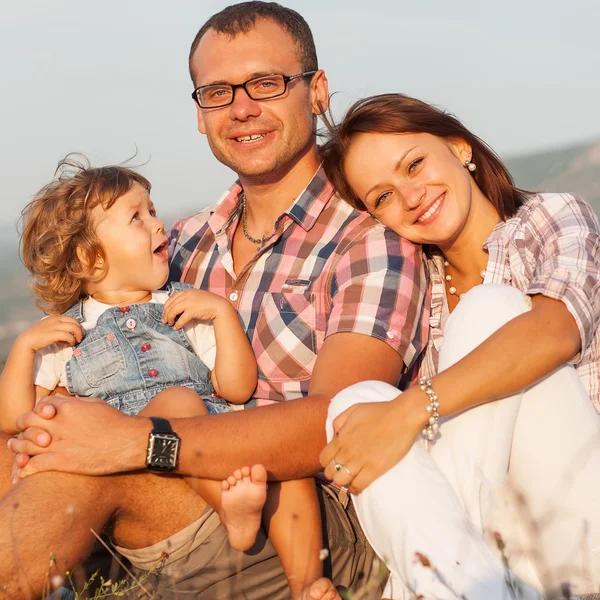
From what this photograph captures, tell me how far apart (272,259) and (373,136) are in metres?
0.83

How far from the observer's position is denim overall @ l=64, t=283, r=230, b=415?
3.87m

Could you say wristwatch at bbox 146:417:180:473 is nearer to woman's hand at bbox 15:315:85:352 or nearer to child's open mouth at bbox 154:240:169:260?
woman's hand at bbox 15:315:85:352

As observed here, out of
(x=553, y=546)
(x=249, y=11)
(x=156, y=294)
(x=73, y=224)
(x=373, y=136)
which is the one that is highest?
(x=249, y=11)

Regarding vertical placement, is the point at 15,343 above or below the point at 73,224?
below

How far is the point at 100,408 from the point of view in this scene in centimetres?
337

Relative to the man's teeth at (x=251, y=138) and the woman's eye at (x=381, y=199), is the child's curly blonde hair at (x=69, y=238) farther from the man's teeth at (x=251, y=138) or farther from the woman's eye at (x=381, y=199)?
the woman's eye at (x=381, y=199)

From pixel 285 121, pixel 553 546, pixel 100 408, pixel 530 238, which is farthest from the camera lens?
pixel 285 121

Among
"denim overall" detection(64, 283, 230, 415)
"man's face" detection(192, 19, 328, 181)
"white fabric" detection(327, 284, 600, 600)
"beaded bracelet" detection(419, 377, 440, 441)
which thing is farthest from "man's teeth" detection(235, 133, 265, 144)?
"beaded bracelet" detection(419, 377, 440, 441)

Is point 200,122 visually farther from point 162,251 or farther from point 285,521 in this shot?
point 285,521

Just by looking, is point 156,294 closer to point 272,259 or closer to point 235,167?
point 272,259

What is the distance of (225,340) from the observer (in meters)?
3.89

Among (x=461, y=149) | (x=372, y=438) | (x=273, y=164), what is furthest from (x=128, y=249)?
(x=372, y=438)

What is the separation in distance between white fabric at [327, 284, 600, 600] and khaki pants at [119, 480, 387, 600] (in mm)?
824

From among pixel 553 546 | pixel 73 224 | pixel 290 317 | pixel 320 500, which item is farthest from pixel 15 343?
pixel 553 546
